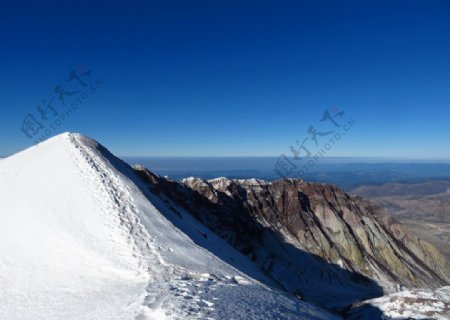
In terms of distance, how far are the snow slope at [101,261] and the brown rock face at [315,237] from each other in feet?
242

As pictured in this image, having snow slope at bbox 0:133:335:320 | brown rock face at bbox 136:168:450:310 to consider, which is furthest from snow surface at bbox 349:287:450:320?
brown rock face at bbox 136:168:450:310

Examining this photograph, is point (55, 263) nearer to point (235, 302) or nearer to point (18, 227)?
point (18, 227)

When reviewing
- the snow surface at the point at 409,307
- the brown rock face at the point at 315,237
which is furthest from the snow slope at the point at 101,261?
the brown rock face at the point at 315,237

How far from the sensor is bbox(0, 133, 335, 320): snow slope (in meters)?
16.6

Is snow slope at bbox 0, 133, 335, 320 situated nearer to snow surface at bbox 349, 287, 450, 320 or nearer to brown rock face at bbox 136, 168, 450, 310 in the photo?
snow surface at bbox 349, 287, 450, 320

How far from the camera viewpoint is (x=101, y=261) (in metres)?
22.0

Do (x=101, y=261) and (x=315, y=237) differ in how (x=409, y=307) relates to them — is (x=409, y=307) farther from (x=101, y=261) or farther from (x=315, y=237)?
(x=315, y=237)

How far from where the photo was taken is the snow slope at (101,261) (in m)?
16.6


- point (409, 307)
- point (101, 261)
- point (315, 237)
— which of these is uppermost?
point (101, 261)

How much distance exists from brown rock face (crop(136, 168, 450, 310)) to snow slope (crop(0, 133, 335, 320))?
73822 millimetres

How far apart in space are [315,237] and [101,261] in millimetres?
130003

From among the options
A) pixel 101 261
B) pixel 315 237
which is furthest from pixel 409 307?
pixel 315 237

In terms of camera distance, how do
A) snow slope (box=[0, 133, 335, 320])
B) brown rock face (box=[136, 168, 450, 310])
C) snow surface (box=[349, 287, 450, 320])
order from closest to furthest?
snow slope (box=[0, 133, 335, 320]), snow surface (box=[349, 287, 450, 320]), brown rock face (box=[136, 168, 450, 310])

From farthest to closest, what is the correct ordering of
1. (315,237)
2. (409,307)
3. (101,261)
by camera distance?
(315,237), (409,307), (101,261)
